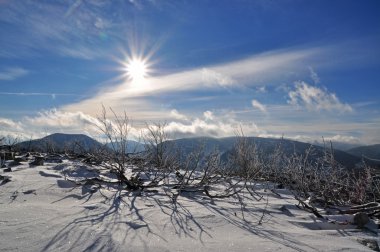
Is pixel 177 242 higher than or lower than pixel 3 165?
lower

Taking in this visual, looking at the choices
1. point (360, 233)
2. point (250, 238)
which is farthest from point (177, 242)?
point (360, 233)

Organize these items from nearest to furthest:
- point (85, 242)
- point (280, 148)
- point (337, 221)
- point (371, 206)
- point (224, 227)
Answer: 1. point (85, 242)
2. point (224, 227)
3. point (337, 221)
4. point (371, 206)
5. point (280, 148)

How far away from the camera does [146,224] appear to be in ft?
10.4

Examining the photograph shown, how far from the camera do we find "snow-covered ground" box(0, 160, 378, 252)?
8.63 ft

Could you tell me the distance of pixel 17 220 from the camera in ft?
9.95

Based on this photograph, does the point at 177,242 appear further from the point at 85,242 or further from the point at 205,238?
the point at 85,242

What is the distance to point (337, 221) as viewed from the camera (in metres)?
3.87

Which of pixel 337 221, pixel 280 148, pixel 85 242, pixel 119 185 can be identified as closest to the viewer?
pixel 85 242

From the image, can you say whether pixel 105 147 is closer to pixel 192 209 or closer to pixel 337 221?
pixel 192 209

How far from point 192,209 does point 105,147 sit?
10.5 feet

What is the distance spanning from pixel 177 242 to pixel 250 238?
2.12ft

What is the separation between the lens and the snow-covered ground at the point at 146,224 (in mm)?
2629

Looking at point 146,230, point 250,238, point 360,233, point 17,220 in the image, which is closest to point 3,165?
point 17,220

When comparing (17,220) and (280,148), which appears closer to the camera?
(17,220)
